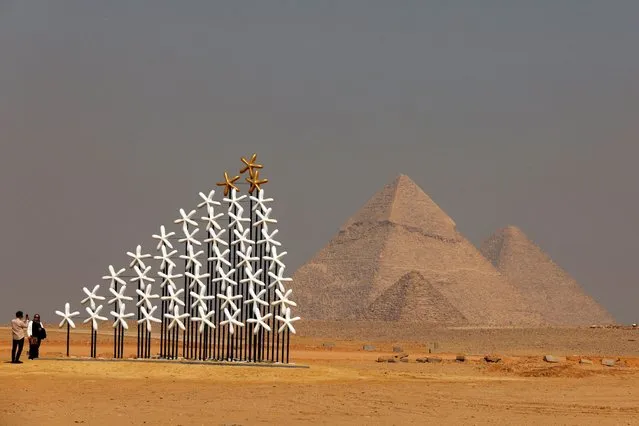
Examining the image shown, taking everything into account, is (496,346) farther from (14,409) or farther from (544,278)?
(544,278)

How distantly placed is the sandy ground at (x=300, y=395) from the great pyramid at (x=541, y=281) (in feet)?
390

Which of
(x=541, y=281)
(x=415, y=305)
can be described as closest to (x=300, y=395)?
(x=415, y=305)

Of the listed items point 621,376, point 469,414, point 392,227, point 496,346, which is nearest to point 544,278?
point 392,227

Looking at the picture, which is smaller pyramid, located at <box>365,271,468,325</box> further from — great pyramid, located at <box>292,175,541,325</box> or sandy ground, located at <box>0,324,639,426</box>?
sandy ground, located at <box>0,324,639,426</box>

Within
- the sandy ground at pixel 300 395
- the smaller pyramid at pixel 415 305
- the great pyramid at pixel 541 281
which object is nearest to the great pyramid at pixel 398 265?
the smaller pyramid at pixel 415 305

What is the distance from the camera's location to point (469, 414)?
19484 millimetres

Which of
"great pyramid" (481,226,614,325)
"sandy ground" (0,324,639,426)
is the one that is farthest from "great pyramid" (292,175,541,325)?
"sandy ground" (0,324,639,426)

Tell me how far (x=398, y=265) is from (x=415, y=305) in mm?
25975

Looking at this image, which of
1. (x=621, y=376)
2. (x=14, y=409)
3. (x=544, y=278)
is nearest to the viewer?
(x=14, y=409)

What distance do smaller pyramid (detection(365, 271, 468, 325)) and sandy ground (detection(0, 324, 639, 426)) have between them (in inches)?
2889

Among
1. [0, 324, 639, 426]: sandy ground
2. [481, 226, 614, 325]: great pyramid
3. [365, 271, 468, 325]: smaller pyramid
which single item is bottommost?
[0, 324, 639, 426]: sandy ground

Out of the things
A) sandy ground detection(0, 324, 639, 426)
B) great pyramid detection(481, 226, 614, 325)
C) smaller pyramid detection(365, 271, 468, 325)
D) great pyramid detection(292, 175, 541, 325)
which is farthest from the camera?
great pyramid detection(481, 226, 614, 325)

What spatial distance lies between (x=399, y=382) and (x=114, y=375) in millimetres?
5703

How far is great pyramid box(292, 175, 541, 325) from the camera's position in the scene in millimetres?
127125
